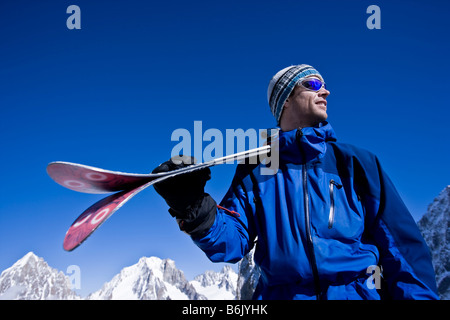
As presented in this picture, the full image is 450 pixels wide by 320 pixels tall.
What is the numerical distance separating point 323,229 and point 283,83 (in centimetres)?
227

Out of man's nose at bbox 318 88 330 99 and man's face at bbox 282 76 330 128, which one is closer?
man's face at bbox 282 76 330 128

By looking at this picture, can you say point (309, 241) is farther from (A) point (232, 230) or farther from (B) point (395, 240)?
(B) point (395, 240)

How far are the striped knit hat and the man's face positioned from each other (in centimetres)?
11

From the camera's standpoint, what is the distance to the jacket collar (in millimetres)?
3578

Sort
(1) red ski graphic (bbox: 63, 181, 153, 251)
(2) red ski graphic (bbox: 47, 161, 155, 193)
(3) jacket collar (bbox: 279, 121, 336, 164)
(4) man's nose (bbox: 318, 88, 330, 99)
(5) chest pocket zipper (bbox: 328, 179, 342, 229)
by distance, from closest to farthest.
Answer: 1. (1) red ski graphic (bbox: 63, 181, 153, 251)
2. (2) red ski graphic (bbox: 47, 161, 155, 193)
3. (5) chest pocket zipper (bbox: 328, 179, 342, 229)
4. (3) jacket collar (bbox: 279, 121, 336, 164)
5. (4) man's nose (bbox: 318, 88, 330, 99)

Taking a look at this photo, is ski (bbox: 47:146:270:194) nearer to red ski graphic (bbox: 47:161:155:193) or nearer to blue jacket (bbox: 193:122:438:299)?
red ski graphic (bbox: 47:161:155:193)

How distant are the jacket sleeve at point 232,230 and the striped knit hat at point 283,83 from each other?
47.4 inches

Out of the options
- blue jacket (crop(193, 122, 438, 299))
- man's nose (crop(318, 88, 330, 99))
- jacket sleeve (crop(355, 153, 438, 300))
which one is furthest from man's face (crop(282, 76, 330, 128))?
jacket sleeve (crop(355, 153, 438, 300))

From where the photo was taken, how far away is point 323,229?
3.18 meters

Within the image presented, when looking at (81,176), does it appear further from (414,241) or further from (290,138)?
(414,241)

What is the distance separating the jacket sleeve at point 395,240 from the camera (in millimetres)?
3051

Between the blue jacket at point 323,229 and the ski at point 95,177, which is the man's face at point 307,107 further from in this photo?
the ski at point 95,177

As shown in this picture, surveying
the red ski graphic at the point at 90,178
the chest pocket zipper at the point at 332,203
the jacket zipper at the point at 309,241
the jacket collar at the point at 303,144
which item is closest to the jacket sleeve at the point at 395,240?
the chest pocket zipper at the point at 332,203
